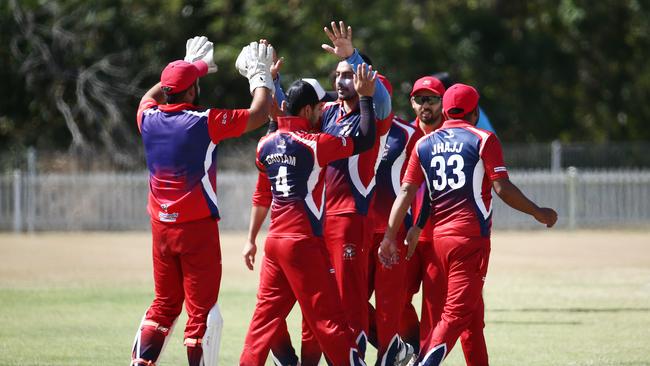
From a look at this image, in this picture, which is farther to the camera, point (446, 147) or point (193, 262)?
point (446, 147)

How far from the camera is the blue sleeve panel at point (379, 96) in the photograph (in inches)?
328

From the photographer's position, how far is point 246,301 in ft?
46.2

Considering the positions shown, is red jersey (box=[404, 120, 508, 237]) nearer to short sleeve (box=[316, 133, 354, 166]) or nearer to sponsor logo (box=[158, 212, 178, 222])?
short sleeve (box=[316, 133, 354, 166])

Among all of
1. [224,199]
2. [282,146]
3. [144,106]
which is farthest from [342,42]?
[224,199]

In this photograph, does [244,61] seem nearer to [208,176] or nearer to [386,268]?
[208,176]

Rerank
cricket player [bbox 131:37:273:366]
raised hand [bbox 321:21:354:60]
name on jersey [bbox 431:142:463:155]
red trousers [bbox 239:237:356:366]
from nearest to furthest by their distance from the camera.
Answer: red trousers [bbox 239:237:356:366], cricket player [bbox 131:37:273:366], name on jersey [bbox 431:142:463:155], raised hand [bbox 321:21:354:60]

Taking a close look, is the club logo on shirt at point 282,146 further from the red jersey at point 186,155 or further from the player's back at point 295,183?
the red jersey at point 186,155

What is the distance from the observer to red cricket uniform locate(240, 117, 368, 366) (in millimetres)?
7504

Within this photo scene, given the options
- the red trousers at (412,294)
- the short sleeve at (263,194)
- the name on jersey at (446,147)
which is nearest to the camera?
the name on jersey at (446,147)

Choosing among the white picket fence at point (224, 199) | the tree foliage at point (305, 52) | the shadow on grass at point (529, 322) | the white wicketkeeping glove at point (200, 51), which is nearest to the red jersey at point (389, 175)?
the white wicketkeeping glove at point (200, 51)

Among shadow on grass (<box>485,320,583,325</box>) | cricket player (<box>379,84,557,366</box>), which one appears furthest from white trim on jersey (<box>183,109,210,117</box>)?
shadow on grass (<box>485,320,583,325</box>)

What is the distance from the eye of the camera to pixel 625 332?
1115cm

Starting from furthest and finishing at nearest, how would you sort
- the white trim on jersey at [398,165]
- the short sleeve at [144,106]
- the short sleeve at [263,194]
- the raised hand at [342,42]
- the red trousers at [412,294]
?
the white trim on jersey at [398,165] → the red trousers at [412,294] → the short sleeve at [263,194] → the raised hand at [342,42] → the short sleeve at [144,106]

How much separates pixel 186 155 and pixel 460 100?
6.48ft
